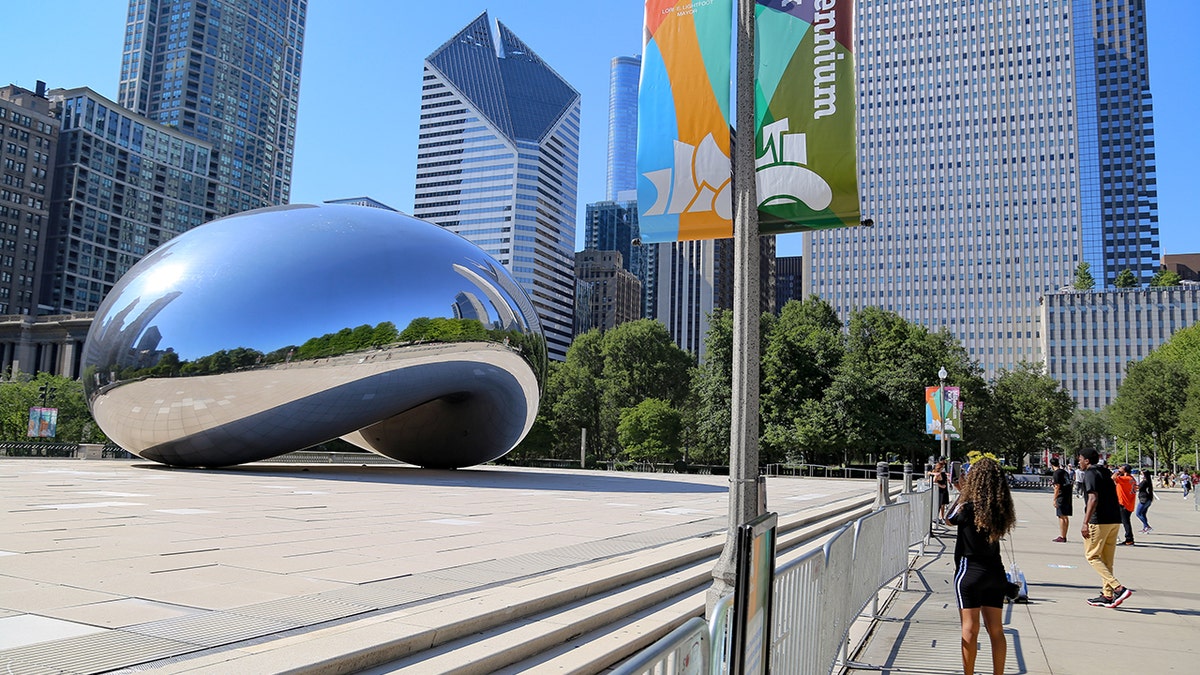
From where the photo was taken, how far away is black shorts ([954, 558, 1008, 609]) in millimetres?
6121

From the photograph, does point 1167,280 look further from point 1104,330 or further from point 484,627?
point 484,627

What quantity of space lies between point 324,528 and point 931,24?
166 metres

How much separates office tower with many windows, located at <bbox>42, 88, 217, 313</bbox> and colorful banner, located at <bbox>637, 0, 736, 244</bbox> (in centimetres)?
15499

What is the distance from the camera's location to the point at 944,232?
14725 centimetres

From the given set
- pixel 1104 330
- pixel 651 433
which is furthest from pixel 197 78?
pixel 1104 330

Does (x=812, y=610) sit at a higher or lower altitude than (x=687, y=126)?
lower

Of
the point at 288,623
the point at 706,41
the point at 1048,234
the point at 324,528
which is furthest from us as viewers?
the point at 1048,234

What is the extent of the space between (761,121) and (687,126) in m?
0.62

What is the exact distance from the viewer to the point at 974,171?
477ft

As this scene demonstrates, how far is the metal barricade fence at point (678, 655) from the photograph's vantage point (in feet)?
7.59

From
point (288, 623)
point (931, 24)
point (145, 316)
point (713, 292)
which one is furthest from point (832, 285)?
point (288, 623)

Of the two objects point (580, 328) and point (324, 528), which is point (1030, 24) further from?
point (324, 528)

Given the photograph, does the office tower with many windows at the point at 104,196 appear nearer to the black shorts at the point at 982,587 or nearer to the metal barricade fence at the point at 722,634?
the black shorts at the point at 982,587

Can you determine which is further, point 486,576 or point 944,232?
Result: point 944,232
